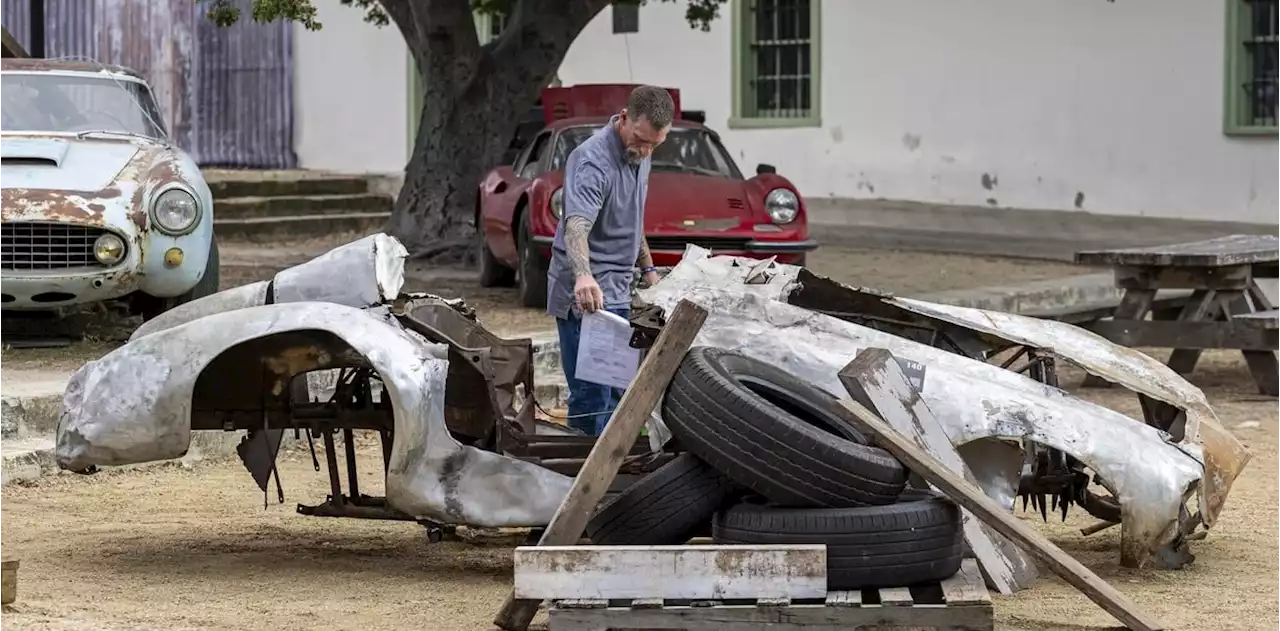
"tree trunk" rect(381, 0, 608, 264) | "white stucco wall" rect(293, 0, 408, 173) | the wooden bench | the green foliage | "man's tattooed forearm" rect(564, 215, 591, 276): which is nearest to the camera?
"man's tattooed forearm" rect(564, 215, 591, 276)

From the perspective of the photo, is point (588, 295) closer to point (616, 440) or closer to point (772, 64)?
point (616, 440)

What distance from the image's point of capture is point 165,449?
6.21 meters

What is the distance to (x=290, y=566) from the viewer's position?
6.61 m

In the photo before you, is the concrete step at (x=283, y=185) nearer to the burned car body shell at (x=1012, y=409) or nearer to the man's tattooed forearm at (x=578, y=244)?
the man's tattooed forearm at (x=578, y=244)

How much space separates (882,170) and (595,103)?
16.2ft

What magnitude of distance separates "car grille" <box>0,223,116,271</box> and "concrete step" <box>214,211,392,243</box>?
356 inches

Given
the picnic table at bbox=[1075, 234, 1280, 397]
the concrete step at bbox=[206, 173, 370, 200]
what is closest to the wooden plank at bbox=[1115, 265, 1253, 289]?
the picnic table at bbox=[1075, 234, 1280, 397]

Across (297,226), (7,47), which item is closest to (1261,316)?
(7,47)

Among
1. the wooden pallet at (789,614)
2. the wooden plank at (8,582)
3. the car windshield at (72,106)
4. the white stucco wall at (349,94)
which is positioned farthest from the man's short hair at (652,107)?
the white stucco wall at (349,94)

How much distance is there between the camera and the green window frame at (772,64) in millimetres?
21031

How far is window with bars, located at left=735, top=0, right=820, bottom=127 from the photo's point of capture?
69.0 ft

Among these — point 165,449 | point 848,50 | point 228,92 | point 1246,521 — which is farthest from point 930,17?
point 165,449

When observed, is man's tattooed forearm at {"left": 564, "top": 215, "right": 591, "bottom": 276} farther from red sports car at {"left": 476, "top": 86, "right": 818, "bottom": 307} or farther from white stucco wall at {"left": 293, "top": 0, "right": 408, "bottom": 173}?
white stucco wall at {"left": 293, "top": 0, "right": 408, "bottom": 173}

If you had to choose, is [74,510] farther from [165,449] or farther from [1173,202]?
[1173,202]
